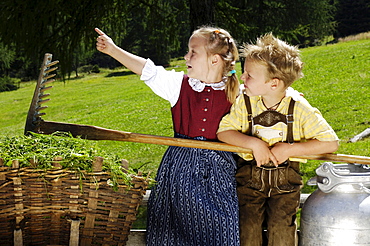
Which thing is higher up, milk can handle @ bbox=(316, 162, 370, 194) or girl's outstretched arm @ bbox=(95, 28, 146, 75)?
girl's outstretched arm @ bbox=(95, 28, 146, 75)

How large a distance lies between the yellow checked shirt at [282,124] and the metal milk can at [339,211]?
0.59 ft

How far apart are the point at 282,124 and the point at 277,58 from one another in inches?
12.6

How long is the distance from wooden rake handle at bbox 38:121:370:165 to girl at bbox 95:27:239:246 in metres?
0.14

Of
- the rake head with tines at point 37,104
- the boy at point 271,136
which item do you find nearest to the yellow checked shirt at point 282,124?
the boy at point 271,136

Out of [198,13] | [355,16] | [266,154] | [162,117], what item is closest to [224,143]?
[266,154]

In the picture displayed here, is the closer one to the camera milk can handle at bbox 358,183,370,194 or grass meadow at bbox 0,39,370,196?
milk can handle at bbox 358,183,370,194

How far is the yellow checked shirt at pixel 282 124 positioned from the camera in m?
2.35

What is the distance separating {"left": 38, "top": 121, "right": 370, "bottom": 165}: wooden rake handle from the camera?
7.60 feet

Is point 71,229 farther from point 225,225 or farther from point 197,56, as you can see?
point 197,56

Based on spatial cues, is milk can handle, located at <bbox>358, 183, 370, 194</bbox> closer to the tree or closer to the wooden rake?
the wooden rake

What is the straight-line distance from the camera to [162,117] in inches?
427

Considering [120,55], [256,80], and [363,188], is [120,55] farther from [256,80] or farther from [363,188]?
[363,188]

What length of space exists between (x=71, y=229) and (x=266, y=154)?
37.4 inches

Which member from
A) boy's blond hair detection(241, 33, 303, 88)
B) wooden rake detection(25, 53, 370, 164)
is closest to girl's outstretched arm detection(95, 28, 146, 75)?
wooden rake detection(25, 53, 370, 164)
